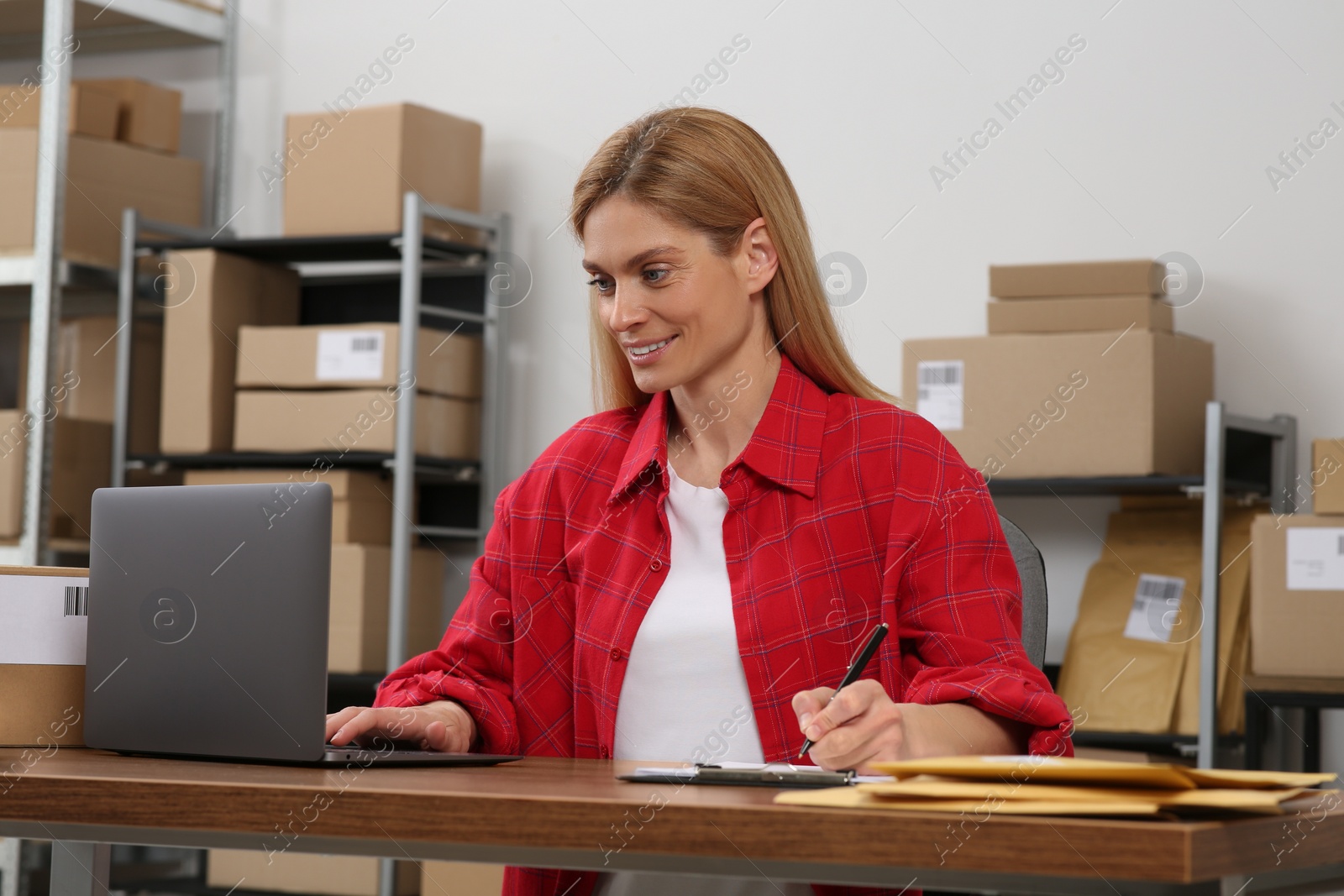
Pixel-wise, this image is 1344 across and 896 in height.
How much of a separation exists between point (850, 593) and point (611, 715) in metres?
0.26

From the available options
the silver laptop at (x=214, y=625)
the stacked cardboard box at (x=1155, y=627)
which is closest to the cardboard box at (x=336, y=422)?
the stacked cardboard box at (x=1155, y=627)

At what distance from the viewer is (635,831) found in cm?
85

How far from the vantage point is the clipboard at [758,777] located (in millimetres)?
983

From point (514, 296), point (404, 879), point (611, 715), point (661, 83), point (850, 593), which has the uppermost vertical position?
point (661, 83)

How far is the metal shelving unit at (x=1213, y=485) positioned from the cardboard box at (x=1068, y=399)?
0.04 m

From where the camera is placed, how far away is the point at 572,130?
11.7ft

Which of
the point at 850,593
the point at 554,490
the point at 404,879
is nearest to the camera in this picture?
the point at 850,593

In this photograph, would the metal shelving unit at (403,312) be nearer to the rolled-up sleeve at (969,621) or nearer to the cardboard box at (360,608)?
the cardboard box at (360,608)

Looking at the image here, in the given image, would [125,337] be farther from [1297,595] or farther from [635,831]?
[635,831]

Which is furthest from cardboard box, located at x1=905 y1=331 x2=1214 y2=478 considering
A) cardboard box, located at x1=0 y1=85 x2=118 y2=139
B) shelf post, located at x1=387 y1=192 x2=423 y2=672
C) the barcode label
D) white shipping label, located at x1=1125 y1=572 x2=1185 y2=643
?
cardboard box, located at x1=0 y1=85 x2=118 y2=139

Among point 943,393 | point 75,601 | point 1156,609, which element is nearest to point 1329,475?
point 1156,609

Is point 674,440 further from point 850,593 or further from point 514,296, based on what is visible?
point 514,296

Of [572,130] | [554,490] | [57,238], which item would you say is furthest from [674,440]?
[57,238]

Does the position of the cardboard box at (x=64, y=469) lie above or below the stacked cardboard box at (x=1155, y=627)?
above
